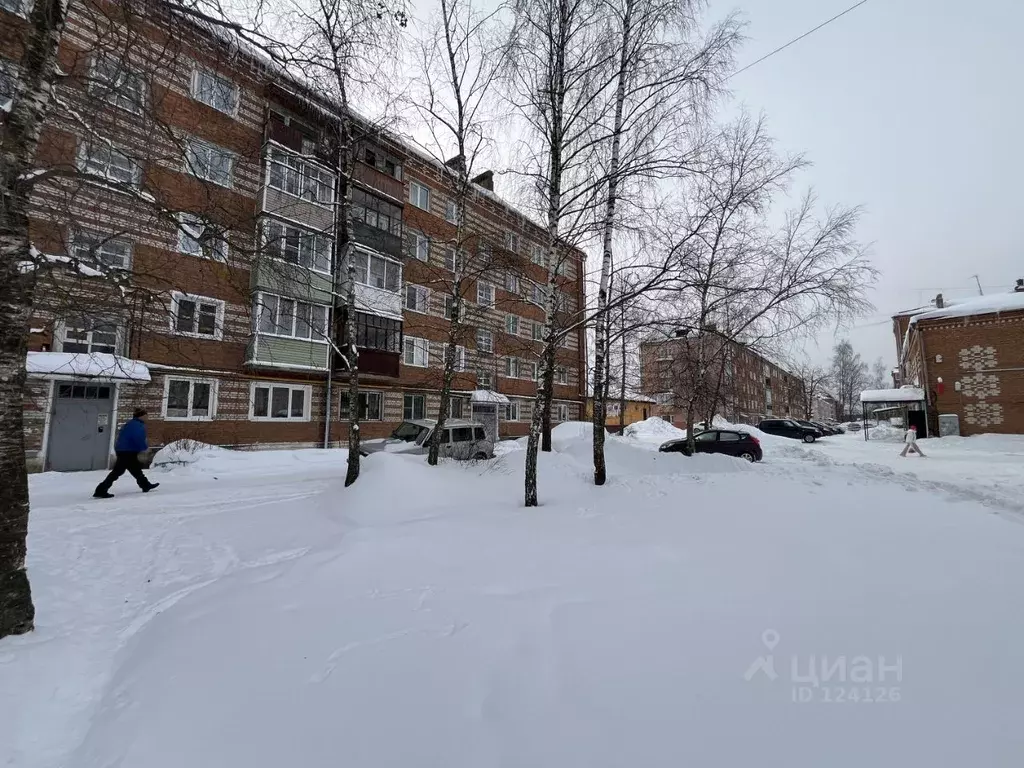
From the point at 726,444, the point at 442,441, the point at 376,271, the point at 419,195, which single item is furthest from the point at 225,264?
the point at 419,195

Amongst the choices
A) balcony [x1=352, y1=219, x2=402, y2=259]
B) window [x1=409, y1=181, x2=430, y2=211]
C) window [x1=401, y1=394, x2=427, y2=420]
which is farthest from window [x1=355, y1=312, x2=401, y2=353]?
window [x1=409, y1=181, x2=430, y2=211]

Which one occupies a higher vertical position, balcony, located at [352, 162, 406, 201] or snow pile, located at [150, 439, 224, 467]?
balcony, located at [352, 162, 406, 201]

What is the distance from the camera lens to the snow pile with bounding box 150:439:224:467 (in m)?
12.1

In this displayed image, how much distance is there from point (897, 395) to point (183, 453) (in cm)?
3772

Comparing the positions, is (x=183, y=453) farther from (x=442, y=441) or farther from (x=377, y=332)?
(x=377, y=332)

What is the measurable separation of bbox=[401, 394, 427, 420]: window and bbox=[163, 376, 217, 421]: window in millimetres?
8096

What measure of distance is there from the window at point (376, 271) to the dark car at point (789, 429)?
30.5 m

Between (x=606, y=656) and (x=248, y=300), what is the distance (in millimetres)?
5983

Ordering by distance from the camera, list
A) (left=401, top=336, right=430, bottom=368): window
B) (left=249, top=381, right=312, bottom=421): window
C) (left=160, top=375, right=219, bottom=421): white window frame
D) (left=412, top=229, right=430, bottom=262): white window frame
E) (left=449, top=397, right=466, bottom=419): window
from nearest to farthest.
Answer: (left=412, top=229, right=430, bottom=262): white window frame < (left=160, top=375, right=219, bottom=421): white window frame < (left=249, top=381, right=312, bottom=421): window < (left=401, top=336, right=430, bottom=368): window < (left=449, top=397, right=466, bottom=419): window

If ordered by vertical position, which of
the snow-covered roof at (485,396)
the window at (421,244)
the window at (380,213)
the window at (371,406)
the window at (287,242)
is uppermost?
the window at (380,213)

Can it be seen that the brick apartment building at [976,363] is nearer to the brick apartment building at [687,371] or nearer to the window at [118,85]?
the brick apartment building at [687,371]

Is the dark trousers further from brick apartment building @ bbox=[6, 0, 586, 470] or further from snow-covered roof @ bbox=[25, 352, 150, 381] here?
snow-covered roof @ bbox=[25, 352, 150, 381]

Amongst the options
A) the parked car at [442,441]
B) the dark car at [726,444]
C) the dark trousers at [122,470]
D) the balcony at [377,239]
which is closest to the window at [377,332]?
the balcony at [377,239]

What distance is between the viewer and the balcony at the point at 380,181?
57.9 ft
